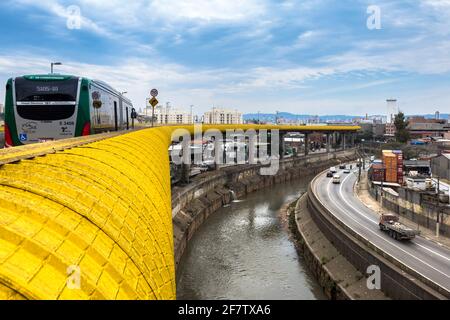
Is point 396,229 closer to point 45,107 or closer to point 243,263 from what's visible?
point 243,263

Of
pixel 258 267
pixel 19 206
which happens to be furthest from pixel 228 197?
pixel 19 206

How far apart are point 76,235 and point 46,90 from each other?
15947mm

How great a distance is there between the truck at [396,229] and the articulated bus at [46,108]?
22.7m

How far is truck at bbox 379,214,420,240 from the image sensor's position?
27141 mm

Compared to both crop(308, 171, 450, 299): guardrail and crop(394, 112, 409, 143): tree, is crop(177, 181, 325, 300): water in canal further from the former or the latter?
crop(394, 112, 409, 143): tree

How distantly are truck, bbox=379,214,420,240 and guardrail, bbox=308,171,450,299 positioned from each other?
301cm

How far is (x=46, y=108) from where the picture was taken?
699 inches

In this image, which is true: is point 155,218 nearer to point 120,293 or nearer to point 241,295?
point 120,293

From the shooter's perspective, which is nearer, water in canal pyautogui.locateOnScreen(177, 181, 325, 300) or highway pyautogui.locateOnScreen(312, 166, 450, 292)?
highway pyautogui.locateOnScreen(312, 166, 450, 292)

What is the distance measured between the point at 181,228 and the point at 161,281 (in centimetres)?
3136

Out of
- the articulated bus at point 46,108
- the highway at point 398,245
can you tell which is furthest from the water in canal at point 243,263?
the articulated bus at point 46,108

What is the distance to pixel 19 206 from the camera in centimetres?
372

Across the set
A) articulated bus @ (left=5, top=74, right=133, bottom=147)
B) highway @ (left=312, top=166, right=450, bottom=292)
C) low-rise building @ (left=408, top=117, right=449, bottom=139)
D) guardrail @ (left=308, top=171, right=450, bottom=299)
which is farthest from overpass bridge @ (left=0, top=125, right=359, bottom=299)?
low-rise building @ (left=408, top=117, right=449, bottom=139)

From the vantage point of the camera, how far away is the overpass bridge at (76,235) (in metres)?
2.99
